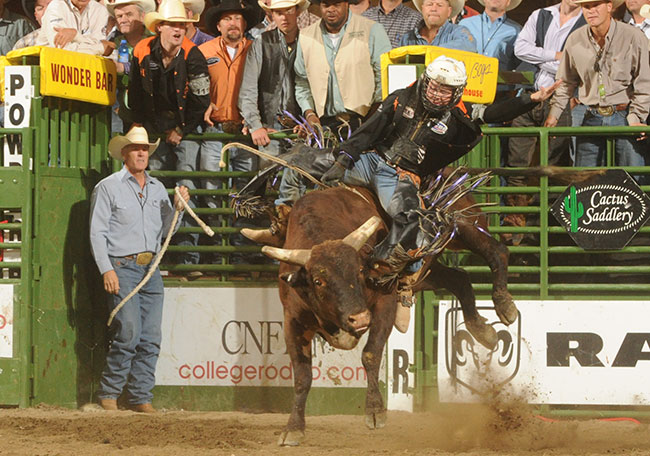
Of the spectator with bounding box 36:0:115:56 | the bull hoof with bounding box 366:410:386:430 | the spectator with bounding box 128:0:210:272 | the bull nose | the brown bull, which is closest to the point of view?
the bull nose

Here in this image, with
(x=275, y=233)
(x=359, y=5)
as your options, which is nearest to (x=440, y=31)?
(x=359, y=5)

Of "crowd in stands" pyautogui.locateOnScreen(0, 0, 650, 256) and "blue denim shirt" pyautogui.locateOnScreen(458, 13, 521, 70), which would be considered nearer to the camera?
"crowd in stands" pyautogui.locateOnScreen(0, 0, 650, 256)

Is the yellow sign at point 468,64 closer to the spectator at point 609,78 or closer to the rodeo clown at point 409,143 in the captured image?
the rodeo clown at point 409,143

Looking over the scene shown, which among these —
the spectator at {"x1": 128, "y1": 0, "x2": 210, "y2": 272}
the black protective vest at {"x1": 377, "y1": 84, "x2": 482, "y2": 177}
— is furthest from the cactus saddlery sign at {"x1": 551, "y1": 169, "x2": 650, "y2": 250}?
the spectator at {"x1": 128, "y1": 0, "x2": 210, "y2": 272}

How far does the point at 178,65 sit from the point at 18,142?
1.51 metres

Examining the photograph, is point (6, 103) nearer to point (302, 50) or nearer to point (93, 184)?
point (93, 184)

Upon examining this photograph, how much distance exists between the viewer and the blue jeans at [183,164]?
9305 mm

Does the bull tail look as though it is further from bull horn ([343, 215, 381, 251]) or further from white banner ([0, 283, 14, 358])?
white banner ([0, 283, 14, 358])

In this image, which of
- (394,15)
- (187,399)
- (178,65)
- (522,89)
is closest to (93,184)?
(178,65)

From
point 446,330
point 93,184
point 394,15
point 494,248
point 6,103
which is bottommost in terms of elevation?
point 446,330

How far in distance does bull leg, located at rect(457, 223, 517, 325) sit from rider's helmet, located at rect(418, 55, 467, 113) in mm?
1104

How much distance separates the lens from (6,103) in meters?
8.81

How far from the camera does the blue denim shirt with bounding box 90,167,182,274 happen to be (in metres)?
8.71

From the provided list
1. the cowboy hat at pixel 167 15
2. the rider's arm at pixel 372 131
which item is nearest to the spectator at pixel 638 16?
the rider's arm at pixel 372 131
